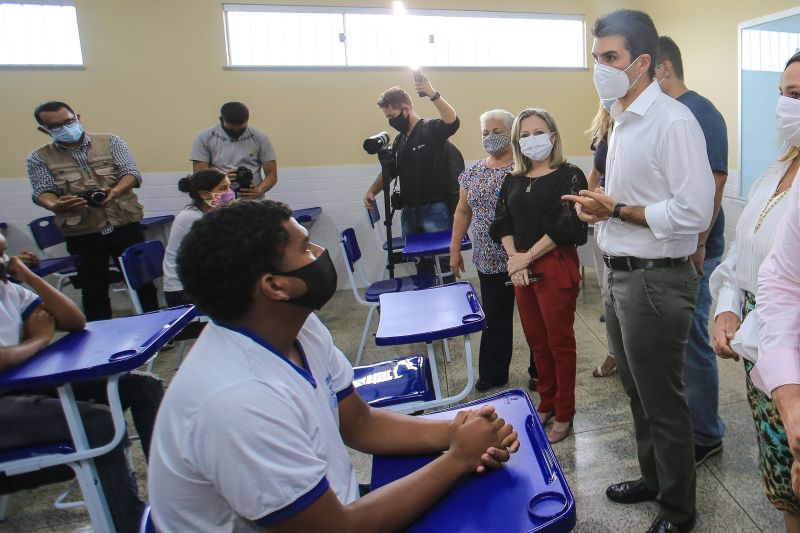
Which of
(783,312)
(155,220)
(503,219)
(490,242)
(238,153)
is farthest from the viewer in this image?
(155,220)

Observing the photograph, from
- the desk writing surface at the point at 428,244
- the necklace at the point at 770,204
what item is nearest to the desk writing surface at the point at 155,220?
the desk writing surface at the point at 428,244

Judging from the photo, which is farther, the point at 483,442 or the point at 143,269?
the point at 143,269

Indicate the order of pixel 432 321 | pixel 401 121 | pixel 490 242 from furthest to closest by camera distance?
pixel 401 121
pixel 490 242
pixel 432 321

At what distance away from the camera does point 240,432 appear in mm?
725

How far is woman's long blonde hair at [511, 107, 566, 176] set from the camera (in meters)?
2.09

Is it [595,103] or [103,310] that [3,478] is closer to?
[103,310]

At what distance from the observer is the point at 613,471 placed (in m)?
1.99

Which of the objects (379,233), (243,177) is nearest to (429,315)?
(243,177)

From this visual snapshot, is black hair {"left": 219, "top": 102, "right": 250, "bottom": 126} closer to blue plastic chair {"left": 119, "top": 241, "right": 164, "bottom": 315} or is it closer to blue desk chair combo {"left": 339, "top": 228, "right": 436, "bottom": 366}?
blue plastic chair {"left": 119, "top": 241, "right": 164, "bottom": 315}

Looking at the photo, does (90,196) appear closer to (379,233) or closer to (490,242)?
(379,233)

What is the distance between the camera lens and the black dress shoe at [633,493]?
1771mm

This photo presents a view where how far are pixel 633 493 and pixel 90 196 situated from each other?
3.49 metres

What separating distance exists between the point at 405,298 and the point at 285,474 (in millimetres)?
1242

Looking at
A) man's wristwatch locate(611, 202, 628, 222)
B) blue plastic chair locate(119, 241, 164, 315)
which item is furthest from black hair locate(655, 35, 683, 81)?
blue plastic chair locate(119, 241, 164, 315)
